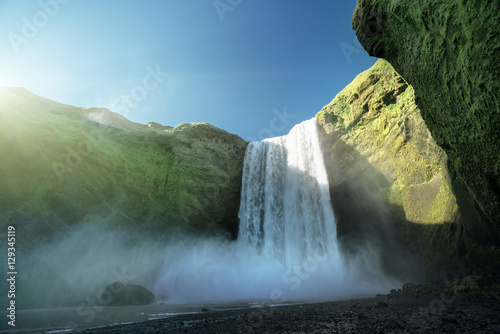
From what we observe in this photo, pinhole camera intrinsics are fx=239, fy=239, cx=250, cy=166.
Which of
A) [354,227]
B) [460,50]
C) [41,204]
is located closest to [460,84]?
[460,50]

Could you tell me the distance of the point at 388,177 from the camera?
16453mm

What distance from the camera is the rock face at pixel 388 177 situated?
41.2 feet

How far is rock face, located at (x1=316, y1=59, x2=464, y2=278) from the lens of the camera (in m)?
12.6

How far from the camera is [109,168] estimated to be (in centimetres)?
1892

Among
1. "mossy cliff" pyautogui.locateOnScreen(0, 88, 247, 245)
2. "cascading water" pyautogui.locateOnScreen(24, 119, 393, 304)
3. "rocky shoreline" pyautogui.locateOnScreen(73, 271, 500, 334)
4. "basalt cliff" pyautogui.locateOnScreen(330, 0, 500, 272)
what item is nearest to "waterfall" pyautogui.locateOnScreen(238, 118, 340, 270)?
"cascading water" pyautogui.locateOnScreen(24, 119, 393, 304)

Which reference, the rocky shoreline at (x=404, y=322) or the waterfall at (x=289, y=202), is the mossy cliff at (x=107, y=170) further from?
the rocky shoreline at (x=404, y=322)

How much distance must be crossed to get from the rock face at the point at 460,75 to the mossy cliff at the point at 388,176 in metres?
3.36

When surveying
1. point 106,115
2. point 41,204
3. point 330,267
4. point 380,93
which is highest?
point 106,115

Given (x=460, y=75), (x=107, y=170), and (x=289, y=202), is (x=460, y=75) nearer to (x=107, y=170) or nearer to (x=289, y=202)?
(x=289, y=202)

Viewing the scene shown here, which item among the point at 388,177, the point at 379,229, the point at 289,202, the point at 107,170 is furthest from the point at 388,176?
the point at 107,170

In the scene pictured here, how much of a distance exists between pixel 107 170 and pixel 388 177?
2087cm

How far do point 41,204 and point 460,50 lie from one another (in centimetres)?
2150

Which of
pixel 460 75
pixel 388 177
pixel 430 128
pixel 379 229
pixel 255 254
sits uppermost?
pixel 388 177

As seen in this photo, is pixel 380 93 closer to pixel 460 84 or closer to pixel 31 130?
pixel 460 84
